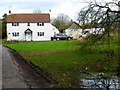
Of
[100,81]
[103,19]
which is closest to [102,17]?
[103,19]

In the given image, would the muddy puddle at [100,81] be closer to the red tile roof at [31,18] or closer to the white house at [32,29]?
the white house at [32,29]

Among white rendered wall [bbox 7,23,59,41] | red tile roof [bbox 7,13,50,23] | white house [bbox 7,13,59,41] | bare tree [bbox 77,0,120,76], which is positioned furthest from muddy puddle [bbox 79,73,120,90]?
red tile roof [bbox 7,13,50,23]

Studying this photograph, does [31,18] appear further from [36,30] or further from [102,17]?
[102,17]

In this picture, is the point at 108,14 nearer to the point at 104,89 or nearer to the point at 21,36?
the point at 104,89

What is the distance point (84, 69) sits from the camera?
37.1 ft

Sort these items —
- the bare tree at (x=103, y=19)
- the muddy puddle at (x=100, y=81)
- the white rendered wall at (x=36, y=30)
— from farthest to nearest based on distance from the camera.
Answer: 1. the white rendered wall at (x=36, y=30)
2. the bare tree at (x=103, y=19)
3. the muddy puddle at (x=100, y=81)

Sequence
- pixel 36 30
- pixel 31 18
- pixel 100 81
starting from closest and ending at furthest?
pixel 100 81 → pixel 36 30 → pixel 31 18

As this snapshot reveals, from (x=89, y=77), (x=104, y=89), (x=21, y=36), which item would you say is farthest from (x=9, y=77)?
(x=21, y=36)

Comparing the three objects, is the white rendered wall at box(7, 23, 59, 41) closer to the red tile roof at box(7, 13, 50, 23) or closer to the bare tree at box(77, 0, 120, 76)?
the red tile roof at box(7, 13, 50, 23)

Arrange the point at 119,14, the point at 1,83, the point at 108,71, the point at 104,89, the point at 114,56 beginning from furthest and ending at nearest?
the point at 114,56 → the point at 119,14 → the point at 108,71 → the point at 1,83 → the point at 104,89

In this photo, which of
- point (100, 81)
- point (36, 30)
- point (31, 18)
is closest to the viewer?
point (100, 81)

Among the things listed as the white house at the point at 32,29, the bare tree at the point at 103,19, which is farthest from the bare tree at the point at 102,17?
the white house at the point at 32,29

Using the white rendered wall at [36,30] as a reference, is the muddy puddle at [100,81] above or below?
below

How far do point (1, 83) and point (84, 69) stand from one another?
193 inches
